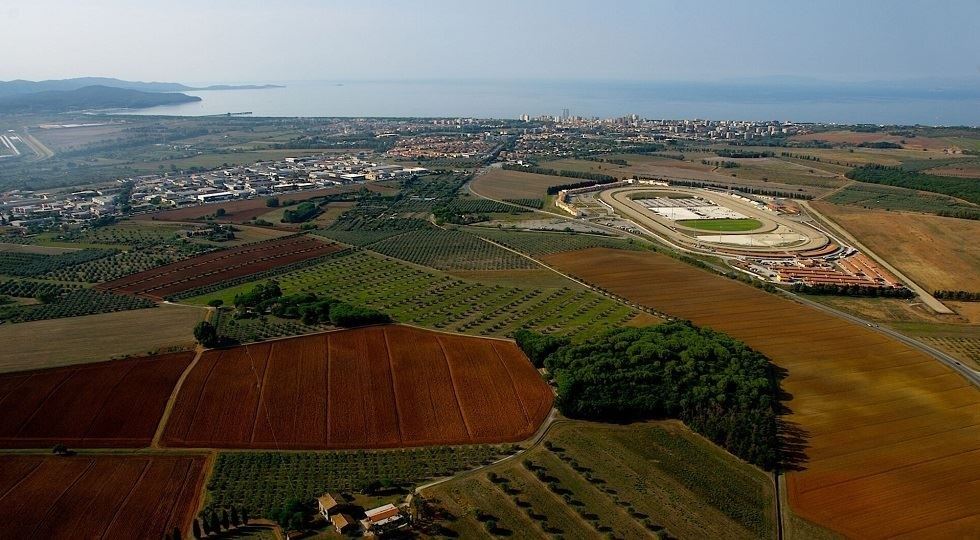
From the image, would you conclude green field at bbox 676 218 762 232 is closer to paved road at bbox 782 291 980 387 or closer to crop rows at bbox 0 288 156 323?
paved road at bbox 782 291 980 387

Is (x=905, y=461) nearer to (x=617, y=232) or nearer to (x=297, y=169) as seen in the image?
(x=617, y=232)

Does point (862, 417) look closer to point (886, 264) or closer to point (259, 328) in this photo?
point (886, 264)

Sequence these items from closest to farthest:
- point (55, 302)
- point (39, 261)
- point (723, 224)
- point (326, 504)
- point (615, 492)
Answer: point (326, 504) < point (615, 492) < point (55, 302) < point (39, 261) < point (723, 224)

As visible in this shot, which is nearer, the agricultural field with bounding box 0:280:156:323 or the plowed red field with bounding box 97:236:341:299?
the agricultural field with bounding box 0:280:156:323

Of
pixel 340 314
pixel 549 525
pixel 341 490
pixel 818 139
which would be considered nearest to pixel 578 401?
pixel 549 525

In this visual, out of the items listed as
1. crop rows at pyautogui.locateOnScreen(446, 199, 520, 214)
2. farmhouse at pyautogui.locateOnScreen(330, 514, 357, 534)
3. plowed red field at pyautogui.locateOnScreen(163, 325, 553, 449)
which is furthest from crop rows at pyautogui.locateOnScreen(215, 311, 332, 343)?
crop rows at pyautogui.locateOnScreen(446, 199, 520, 214)

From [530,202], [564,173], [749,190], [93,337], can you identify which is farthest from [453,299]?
[564,173]
